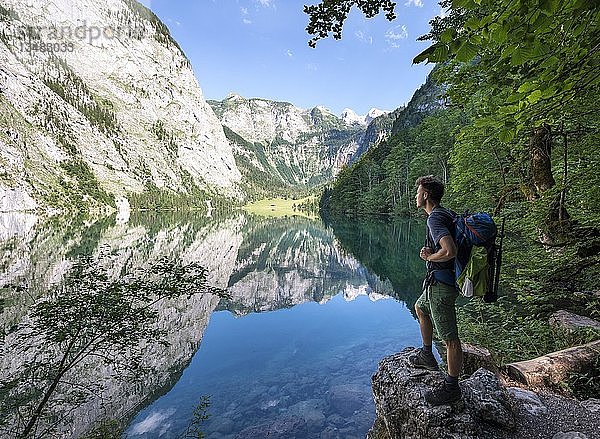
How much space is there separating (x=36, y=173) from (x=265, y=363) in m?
140

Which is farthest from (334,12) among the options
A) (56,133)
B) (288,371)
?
(56,133)

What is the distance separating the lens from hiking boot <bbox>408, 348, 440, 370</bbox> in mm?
5461

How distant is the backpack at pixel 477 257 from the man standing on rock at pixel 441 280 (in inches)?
5.1

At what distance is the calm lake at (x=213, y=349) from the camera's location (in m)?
7.54

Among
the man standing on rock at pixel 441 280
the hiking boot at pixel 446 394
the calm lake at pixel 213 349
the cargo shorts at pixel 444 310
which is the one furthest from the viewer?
the calm lake at pixel 213 349

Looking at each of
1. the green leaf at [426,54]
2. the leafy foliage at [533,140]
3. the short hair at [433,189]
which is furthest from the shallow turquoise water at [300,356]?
the green leaf at [426,54]

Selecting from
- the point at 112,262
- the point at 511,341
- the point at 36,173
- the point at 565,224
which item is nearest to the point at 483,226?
the point at 565,224

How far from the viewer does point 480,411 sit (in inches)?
181

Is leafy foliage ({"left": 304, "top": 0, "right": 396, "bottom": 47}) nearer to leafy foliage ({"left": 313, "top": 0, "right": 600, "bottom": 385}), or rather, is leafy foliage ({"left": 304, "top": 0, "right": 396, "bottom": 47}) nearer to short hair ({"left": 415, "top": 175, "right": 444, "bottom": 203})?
leafy foliage ({"left": 313, "top": 0, "right": 600, "bottom": 385})

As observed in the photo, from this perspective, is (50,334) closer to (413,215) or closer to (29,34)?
(413,215)

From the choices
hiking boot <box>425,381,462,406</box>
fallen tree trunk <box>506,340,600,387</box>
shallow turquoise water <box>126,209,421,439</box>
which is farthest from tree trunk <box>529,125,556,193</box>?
shallow turquoise water <box>126,209,421,439</box>

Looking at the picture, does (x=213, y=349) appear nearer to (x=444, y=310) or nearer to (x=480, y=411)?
(x=480, y=411)

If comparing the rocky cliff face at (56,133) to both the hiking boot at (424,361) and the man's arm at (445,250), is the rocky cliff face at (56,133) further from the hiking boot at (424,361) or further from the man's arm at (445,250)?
the man's arm at (445,250)

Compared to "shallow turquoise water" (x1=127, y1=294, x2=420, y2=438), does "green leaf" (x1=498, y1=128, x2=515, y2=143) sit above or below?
above
